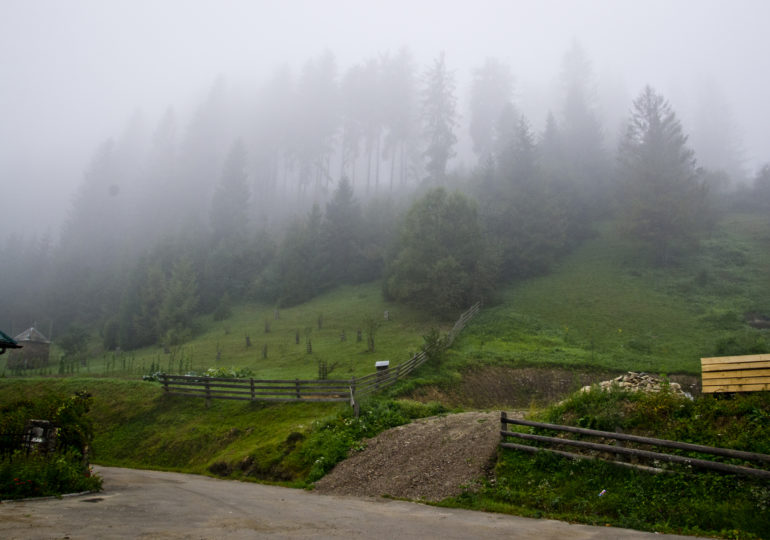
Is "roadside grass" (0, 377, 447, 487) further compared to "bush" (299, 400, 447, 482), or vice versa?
"roadside grass" (0, 377, 447, 487)

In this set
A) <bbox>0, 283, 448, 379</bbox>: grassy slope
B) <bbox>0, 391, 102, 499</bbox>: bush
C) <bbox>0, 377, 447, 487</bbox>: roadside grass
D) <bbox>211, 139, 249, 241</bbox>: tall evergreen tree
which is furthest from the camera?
<bbox>211, 139, 249, 241</bbox>: tall evergreen tree

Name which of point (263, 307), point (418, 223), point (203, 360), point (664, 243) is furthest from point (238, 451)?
point (664, 243)

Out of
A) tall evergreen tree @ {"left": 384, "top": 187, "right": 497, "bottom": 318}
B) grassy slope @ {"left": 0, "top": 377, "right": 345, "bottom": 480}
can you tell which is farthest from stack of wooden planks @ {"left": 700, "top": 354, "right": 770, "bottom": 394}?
tall evergreen tree @ {"left": 384, "top": 187, "right": 497, "bottom": 318}

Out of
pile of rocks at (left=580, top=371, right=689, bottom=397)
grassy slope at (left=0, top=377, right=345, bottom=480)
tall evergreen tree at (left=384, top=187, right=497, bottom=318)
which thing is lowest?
grassy slope at (left=0, top=377, right=345, bottom=480)

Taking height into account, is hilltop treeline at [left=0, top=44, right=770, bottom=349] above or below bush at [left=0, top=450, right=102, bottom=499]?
above

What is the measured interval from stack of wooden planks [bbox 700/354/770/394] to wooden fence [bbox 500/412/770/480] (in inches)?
88.4

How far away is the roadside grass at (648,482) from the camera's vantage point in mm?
7953

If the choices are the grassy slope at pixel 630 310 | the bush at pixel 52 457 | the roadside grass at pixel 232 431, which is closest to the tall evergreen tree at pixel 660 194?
the grassy slope at pixel 630 310

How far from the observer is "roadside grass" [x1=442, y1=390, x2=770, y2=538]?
7953mm

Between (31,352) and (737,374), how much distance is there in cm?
5063

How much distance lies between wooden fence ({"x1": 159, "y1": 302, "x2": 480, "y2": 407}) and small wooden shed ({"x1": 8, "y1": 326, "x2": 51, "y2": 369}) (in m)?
24.3

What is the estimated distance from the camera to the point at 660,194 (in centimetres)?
4403

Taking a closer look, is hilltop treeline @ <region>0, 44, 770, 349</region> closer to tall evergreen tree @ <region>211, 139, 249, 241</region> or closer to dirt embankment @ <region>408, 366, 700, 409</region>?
tall evergreen tree @ <region>211, 139, 249, 241</region>

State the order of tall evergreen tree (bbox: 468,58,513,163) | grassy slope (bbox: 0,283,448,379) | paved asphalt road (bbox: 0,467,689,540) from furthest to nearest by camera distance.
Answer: tall evergreen tree (bbox: 468,58,513,163) < grassy slope (bbox: 0,283,448,379) < paved asphalt road (bbox: 0,467,689,540)
